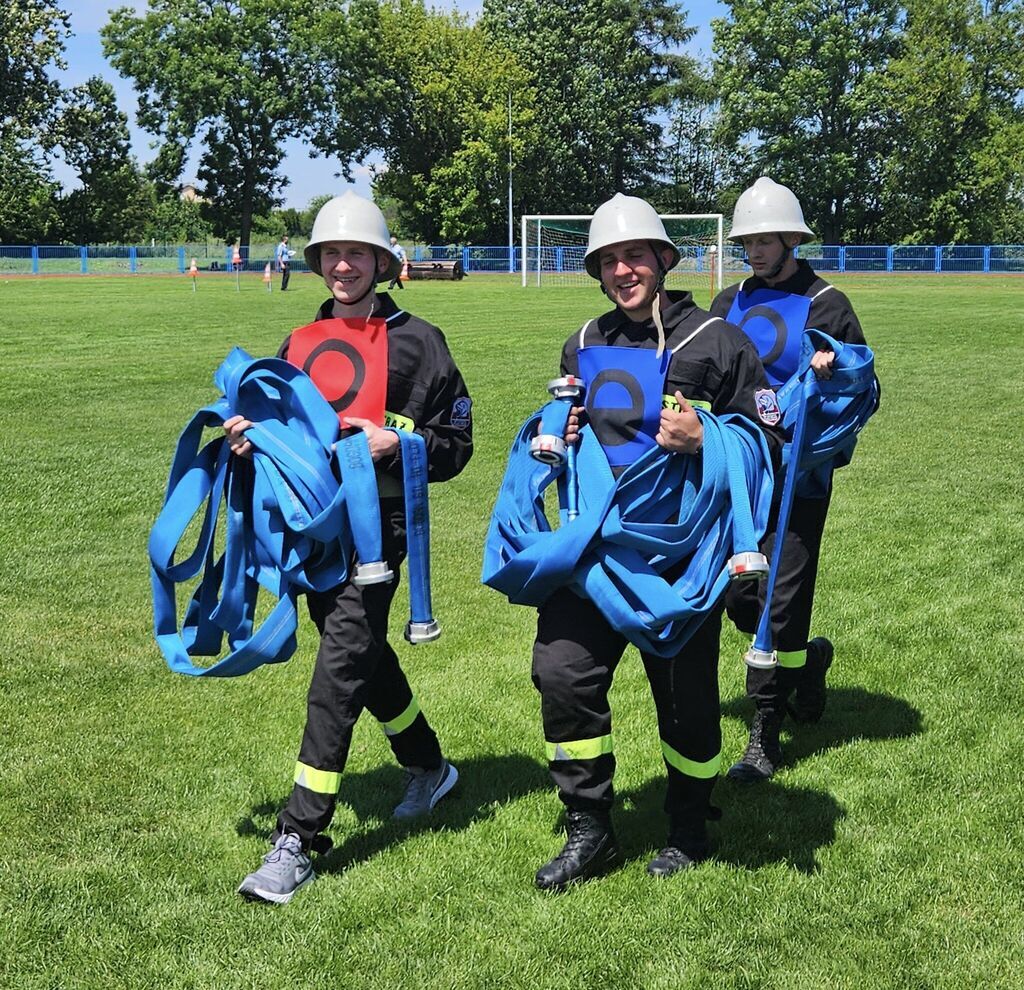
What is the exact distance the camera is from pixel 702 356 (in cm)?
367

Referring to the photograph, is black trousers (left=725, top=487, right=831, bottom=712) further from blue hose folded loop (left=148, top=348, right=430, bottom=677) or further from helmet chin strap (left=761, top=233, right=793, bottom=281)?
blue hose folded loop (left=148, top=348, right=430, bottom=677)

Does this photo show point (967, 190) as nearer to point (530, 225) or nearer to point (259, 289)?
point (530, 225)

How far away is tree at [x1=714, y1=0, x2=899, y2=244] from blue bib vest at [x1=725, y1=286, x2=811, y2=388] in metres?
59.6

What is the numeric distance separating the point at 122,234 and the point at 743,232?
6990cm

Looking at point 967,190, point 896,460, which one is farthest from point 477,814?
point 967,190

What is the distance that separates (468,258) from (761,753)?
57.7 meters

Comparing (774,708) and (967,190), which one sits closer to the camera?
(774,708)

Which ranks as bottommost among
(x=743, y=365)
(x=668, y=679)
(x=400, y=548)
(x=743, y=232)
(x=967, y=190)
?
(x=668, y=679)

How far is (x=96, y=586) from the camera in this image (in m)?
7.19

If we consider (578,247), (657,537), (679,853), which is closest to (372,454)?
(657,537)

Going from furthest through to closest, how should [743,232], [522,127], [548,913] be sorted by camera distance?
[522,127] < [743,232] < [548,913]

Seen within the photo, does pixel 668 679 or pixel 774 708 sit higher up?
pixel 668 679

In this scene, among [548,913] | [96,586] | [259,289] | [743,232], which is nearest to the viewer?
[548,913]

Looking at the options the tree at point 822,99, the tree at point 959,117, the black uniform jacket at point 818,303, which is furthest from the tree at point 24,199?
the black uniform jacket at point 818,303
